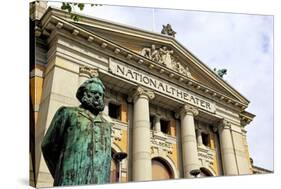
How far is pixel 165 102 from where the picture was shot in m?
10.5

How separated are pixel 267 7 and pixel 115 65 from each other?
11.6ft

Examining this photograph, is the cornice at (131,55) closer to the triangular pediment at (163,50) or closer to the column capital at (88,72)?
the triangular pediment at (163,50)

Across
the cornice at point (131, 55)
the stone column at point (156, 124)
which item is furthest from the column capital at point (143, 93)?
the stone column at point (156, 124)

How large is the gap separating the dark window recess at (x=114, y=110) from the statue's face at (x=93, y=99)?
6034 mm

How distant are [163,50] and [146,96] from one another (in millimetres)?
1447

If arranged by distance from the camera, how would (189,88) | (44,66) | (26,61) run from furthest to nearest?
(189,88) < (44,66) < (26,61)

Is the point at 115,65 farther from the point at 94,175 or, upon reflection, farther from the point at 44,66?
the point at 94,175

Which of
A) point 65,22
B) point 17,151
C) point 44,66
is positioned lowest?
point 17,151

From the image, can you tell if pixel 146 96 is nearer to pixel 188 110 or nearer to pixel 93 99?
pixel 188 110

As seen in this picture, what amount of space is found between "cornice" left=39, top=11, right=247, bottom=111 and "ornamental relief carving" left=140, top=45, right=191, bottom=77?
0.28 m

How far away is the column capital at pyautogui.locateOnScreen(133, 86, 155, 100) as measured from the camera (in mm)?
9844

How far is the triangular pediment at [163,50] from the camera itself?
913 centimetres
